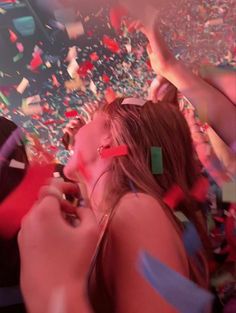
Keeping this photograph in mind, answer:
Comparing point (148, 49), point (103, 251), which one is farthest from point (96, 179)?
point (148, 49)

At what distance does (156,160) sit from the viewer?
0.63 m

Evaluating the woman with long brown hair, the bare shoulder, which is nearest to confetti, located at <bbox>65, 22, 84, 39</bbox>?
the woman with long brown hair

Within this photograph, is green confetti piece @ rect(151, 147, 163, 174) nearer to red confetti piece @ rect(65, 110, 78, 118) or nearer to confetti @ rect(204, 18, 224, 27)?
red confetti piece @ rect(65, 110, 78, 118)

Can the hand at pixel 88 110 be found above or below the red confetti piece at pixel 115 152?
above

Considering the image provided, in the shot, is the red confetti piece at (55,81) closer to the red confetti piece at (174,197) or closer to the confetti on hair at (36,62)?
the confetti on hair at (36,62)

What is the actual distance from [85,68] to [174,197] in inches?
8.7

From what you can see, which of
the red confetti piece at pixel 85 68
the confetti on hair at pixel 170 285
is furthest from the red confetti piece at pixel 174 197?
the red confetti piece at pixel 85 68

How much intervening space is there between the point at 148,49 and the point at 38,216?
0.32m

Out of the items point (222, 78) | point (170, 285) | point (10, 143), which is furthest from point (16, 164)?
point (222, 78)

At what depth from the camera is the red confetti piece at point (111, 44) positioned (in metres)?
0.64

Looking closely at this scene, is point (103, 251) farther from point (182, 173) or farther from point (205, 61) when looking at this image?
point (205, 61)

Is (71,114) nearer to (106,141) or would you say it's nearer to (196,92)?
(106,141)

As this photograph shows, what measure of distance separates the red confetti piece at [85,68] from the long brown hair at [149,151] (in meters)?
0.06

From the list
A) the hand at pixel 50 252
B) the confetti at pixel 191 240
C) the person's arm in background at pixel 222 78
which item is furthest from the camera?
the person's arm in background at pixel 222 78
